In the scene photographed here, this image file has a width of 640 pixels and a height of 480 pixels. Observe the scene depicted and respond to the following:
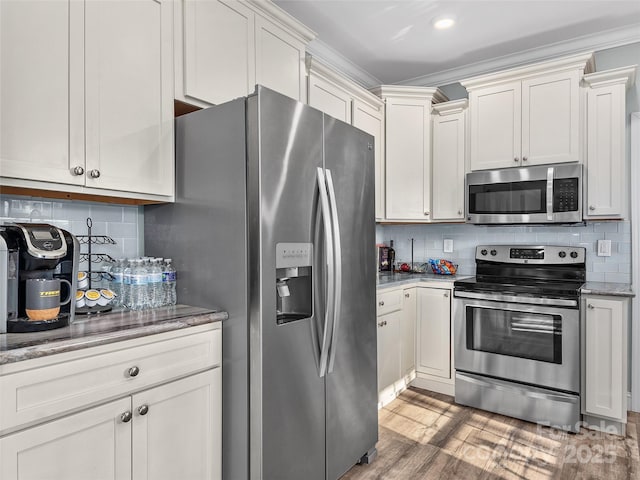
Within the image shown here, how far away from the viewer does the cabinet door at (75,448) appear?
110 cm

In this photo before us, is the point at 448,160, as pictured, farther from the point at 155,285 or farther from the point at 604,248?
the point at 155,285

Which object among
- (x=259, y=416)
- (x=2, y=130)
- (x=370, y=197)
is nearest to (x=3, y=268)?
(x=2, y=130)

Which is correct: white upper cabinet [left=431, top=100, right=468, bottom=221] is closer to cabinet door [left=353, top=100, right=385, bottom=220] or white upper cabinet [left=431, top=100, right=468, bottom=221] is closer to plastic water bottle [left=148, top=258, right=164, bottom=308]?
cabinet door [left=353, top=100, right=385, bottom=220]

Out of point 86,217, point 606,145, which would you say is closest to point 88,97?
point 86,217

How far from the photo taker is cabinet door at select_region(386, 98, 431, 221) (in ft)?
11.4

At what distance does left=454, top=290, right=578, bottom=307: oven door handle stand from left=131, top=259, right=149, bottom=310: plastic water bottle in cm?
227

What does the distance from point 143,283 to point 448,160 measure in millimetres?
2725

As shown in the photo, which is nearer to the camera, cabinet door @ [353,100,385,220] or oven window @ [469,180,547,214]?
oven window @ [469,180,547,214]

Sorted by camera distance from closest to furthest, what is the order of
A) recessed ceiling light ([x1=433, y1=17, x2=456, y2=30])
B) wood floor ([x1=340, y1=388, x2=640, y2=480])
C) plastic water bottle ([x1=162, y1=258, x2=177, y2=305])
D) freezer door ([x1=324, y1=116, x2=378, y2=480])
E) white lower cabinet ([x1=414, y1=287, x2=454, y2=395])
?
plastic water bottle ([x1=162, y1=258, x2=177, y2=305]) < freezer door ([x1=324, y1=116, x2=378, y2=480]) < wood floor ([x1=340, y1=388, x2=640, y2=480]) < recessed ceiling light ([x1=433, y1=17, x2=456, y2=30]) < white lower cabinet ([x1=414, y1=287, x2=454, y2=395])

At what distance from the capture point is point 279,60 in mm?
2324

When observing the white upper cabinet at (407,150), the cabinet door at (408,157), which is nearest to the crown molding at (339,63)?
the white upper cabinet at (407,150)

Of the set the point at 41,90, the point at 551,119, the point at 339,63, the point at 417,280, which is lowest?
the point at 417,280

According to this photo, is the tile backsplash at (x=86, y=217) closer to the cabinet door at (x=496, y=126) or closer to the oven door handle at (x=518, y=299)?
the oven door handle at (x=518, y=299)

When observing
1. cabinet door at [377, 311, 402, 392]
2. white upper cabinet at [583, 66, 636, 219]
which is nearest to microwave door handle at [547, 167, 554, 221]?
white upper cabinet at [583, 66, 636, 219]
